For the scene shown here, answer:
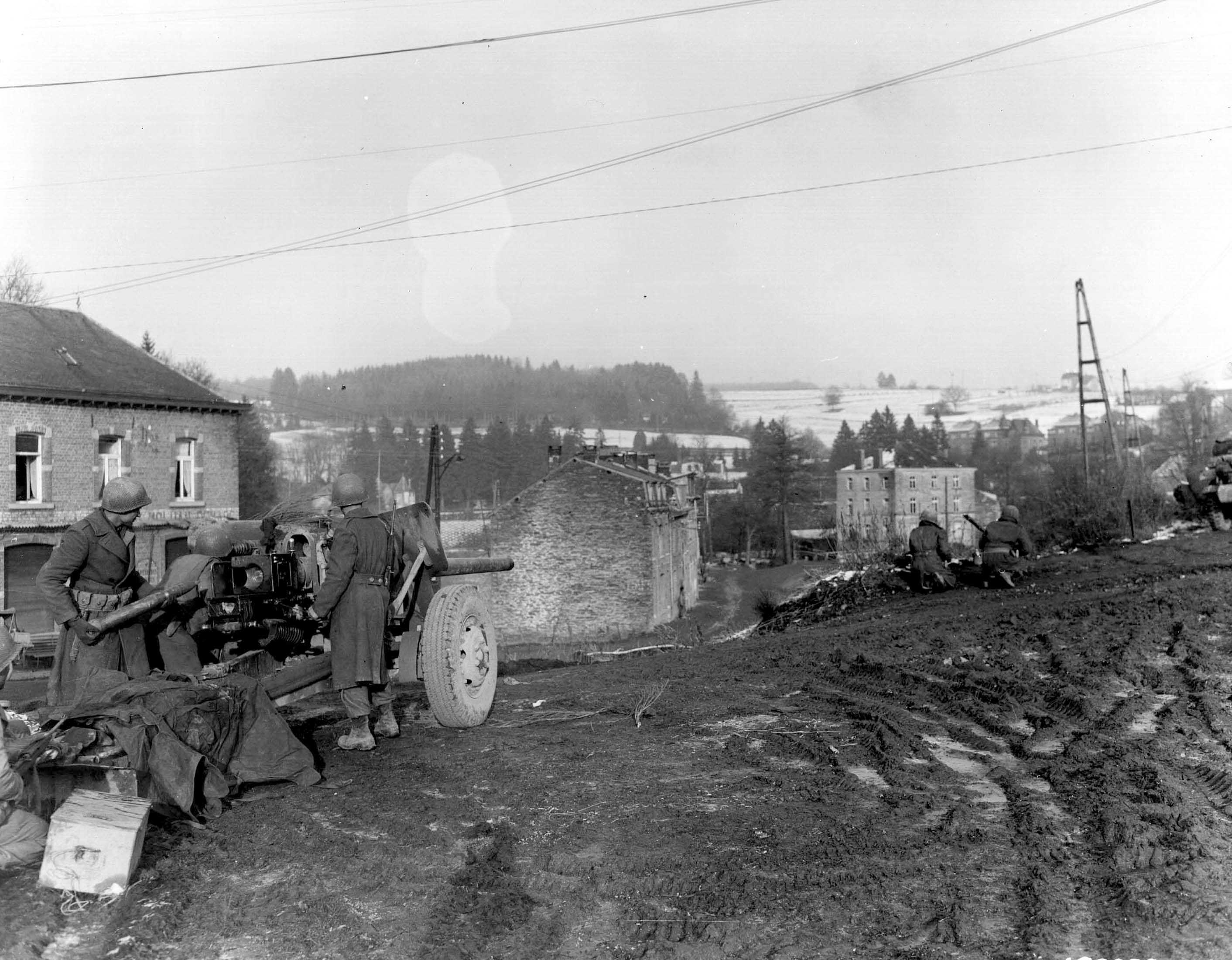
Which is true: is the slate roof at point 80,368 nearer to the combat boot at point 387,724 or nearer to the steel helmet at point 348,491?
the steel helmet at point 348,491

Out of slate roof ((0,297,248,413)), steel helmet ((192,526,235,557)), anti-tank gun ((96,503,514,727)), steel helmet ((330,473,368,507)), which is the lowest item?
anti-tank gun ((96,503,514,727))

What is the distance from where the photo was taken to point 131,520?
6.52 meters

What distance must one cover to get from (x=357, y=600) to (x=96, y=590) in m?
1.53

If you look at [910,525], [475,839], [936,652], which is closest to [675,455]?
[910,525]

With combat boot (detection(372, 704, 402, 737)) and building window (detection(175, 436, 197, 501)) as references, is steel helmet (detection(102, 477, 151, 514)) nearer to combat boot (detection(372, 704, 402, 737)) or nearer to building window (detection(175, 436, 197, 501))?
combat boot (detection(372, 704, 402, 737))

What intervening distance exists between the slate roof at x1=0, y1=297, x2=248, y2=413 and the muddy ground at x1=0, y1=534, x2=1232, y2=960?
24.6 meters

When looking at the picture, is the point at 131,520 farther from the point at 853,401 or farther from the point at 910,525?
the point at 853,401

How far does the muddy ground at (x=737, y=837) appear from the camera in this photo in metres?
3.76

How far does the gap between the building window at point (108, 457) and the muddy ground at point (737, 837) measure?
82.4 feet

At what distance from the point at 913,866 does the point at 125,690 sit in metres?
3.84

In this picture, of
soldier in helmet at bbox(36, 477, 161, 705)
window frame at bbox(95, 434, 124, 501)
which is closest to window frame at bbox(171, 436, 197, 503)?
window frame at bbox(95, 434, 124, 501)

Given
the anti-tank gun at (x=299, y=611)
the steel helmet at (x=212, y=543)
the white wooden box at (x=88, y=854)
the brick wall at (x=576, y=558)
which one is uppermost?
the steel helmet at (x=212, y=543)

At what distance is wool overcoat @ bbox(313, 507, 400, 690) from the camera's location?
21.1 ft

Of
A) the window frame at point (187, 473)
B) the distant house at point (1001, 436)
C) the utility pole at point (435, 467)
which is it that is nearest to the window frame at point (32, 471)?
the window frame at point (187, 473)
